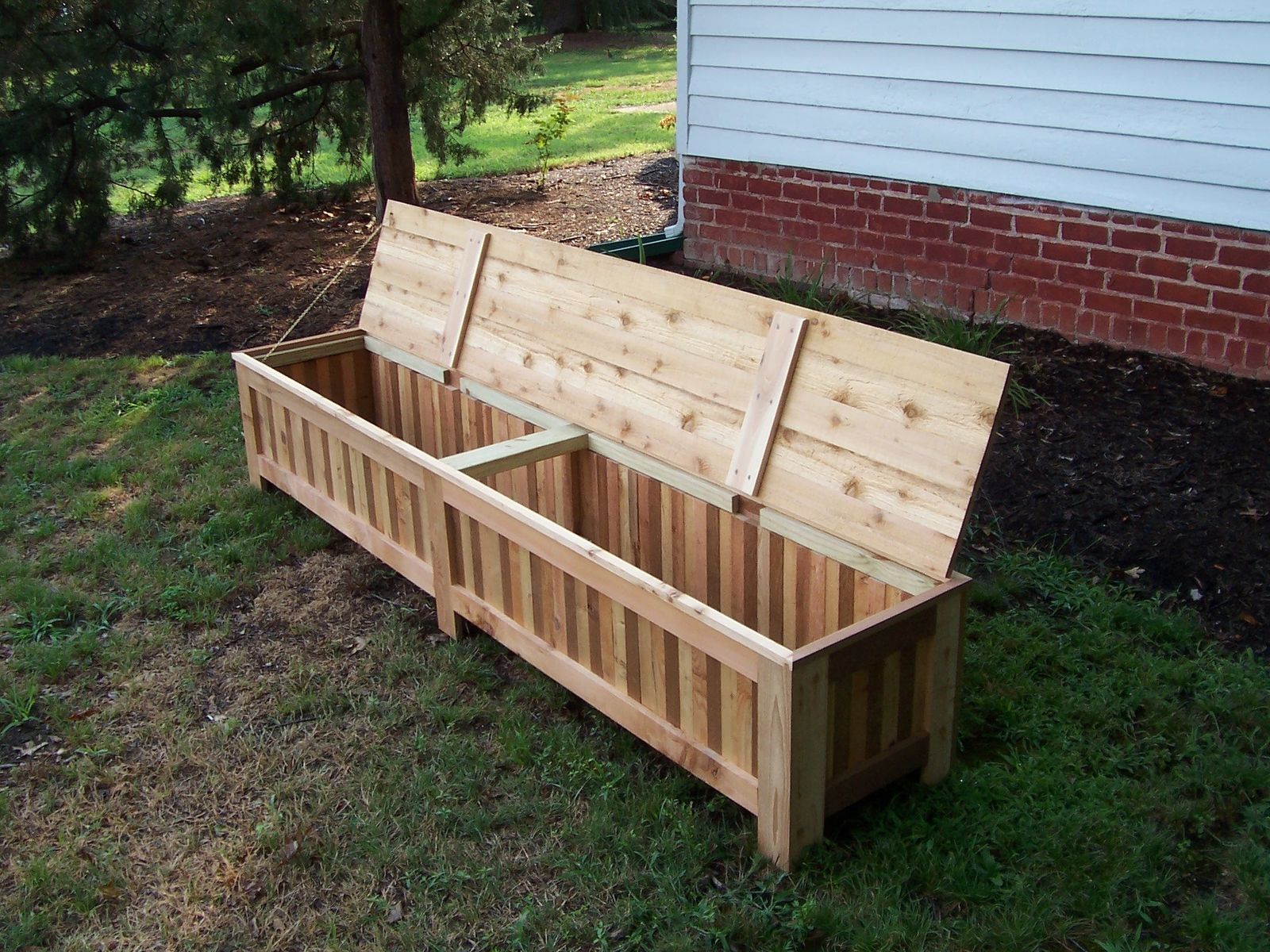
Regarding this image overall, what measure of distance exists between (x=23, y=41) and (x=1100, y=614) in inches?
288

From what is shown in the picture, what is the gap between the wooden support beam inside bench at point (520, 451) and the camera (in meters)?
4.02

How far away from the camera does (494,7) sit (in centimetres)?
895

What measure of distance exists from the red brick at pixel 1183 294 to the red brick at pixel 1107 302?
0.16 metres

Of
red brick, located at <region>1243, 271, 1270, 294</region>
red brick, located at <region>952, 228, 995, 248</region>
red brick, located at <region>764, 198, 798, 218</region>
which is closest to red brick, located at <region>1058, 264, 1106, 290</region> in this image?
red brick, located at <region>952, 228, 995, 248</region>

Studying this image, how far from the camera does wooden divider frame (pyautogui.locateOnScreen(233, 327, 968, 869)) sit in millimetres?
2916

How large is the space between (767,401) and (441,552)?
1230 mm

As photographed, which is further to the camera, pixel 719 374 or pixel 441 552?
pixel 441 552

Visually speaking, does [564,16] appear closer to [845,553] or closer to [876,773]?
[845,553]

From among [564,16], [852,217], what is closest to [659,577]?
[852,217]

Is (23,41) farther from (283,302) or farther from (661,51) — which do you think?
(661,51)

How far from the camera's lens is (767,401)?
11.6ft

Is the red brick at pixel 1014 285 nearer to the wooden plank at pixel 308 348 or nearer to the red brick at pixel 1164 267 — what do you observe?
the red brick at pixel 1164 267

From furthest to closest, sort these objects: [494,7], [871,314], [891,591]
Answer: [494,7] < [871,314] < [891,591]

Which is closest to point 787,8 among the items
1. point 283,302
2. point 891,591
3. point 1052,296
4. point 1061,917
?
point 1052,296
